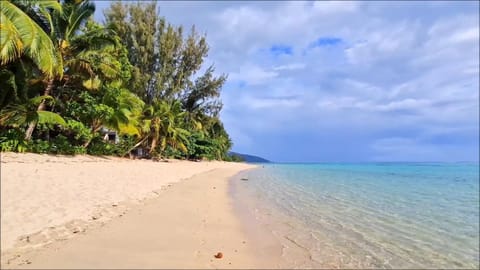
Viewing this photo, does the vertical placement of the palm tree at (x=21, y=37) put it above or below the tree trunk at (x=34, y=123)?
above

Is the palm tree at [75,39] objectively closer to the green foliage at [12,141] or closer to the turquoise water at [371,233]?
the green foliage at [12,141]

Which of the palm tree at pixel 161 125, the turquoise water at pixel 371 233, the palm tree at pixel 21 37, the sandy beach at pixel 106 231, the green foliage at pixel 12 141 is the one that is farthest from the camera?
the palm tree at pixel 161 125

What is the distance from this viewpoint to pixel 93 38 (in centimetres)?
1680

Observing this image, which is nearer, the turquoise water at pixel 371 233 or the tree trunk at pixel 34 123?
the turquoise water at pixel 371 233

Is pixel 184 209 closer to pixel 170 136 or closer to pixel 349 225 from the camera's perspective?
pixel 349 225

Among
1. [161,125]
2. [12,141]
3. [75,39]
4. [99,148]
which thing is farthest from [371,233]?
[161,125]

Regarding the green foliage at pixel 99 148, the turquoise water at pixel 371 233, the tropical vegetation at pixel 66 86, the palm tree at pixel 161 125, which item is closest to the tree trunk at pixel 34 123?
the tropical vegetation at pixel 66 86

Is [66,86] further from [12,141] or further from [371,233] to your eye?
[371,233]

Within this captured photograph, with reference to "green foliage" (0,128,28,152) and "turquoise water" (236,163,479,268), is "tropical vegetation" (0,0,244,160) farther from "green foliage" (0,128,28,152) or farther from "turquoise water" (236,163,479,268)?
"turquoise water" (236,163,479,268)

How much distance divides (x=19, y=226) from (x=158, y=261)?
2.26 metres

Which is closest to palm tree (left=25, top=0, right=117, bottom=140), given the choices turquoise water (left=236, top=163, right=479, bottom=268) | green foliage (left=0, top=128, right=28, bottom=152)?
green foliage (left=0, top=128, right=28, bottom=152)

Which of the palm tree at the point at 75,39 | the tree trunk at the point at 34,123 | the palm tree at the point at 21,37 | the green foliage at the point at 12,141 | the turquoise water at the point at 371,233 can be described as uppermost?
the palm tree at the point at 75,39

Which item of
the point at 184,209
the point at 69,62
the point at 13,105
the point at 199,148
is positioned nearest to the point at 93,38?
the point at 69,62

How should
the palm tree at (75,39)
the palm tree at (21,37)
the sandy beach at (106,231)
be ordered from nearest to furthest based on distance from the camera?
the sandy beach at (106,231) < the palm tree at (21,37) < the palm tree at (75,39)
